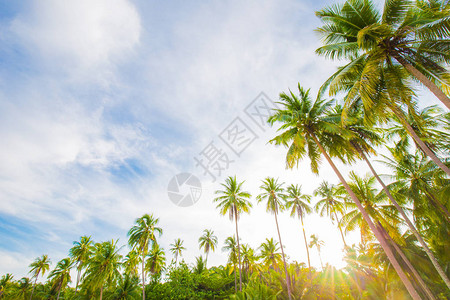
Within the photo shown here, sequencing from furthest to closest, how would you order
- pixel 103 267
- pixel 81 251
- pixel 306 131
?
pixel 81 251, pixel 103 267, pixel 306 131

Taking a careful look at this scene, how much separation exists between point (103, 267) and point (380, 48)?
33492mm

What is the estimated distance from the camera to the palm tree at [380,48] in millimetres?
7680

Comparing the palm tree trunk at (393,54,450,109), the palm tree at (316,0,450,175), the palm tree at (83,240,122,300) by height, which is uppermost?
the palm tree at (316,0,450,175)

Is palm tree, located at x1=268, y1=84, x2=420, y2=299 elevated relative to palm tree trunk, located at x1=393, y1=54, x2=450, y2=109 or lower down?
elevated

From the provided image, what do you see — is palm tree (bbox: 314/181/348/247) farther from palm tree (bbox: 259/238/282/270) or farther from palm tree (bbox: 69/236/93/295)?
palm tree (bbox: 69/236/93/295)

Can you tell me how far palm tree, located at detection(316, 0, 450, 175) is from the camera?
7.68 m

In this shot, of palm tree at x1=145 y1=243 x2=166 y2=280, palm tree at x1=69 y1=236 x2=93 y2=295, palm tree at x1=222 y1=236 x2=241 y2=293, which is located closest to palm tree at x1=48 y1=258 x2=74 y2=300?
palm tree at x1=69 y1=236 x2=93 y2=295

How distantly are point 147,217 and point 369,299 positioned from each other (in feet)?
98.7

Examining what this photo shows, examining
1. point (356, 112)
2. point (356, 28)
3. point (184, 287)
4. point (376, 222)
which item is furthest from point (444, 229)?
point (184, 287)

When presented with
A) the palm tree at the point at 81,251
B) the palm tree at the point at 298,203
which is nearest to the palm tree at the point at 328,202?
the palm tree at the point at 298,203

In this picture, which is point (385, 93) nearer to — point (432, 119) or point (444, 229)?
point (432, 119)

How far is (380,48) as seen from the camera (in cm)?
833

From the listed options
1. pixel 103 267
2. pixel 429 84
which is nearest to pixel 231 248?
pixel 103 267

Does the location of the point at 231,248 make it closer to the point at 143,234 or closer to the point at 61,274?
the point at 143,234
